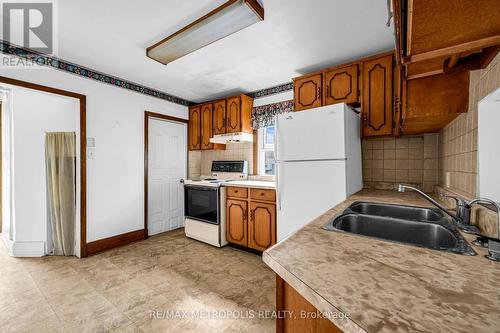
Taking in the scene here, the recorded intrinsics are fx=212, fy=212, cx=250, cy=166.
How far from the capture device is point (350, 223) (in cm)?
120

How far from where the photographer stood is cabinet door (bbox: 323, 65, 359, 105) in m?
2.26

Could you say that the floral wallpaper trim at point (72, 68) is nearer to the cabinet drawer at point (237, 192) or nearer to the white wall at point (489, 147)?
the cabinet drawer at point (237, 192)

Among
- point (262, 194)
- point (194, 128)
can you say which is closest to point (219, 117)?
point (194, 128)

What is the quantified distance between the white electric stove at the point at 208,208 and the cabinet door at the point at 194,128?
0.83 meters

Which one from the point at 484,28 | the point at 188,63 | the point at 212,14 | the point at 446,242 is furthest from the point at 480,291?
the point at 188,63

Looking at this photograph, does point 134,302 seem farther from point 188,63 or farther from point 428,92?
point 428,92

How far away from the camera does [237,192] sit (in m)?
2.87

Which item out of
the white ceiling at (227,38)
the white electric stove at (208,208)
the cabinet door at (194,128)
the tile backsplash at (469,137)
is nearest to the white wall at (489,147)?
the tile backsplash at (469,137)

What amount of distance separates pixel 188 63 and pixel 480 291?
2763mm

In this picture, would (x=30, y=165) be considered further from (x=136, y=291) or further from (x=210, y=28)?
(x=210, y=28)

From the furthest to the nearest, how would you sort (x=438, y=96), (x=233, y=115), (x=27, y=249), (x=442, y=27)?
1. (x=233, y=115)
2. (x=27, y=249)
3. (x=438, y=96)
4. (x=442, y=27)

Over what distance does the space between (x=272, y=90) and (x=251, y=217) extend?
1905mm

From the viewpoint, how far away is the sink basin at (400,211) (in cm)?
129

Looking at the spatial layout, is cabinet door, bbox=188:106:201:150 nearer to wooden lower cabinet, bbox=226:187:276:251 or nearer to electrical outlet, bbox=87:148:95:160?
wooden lower cabinet, bbox=226:187:276:251
